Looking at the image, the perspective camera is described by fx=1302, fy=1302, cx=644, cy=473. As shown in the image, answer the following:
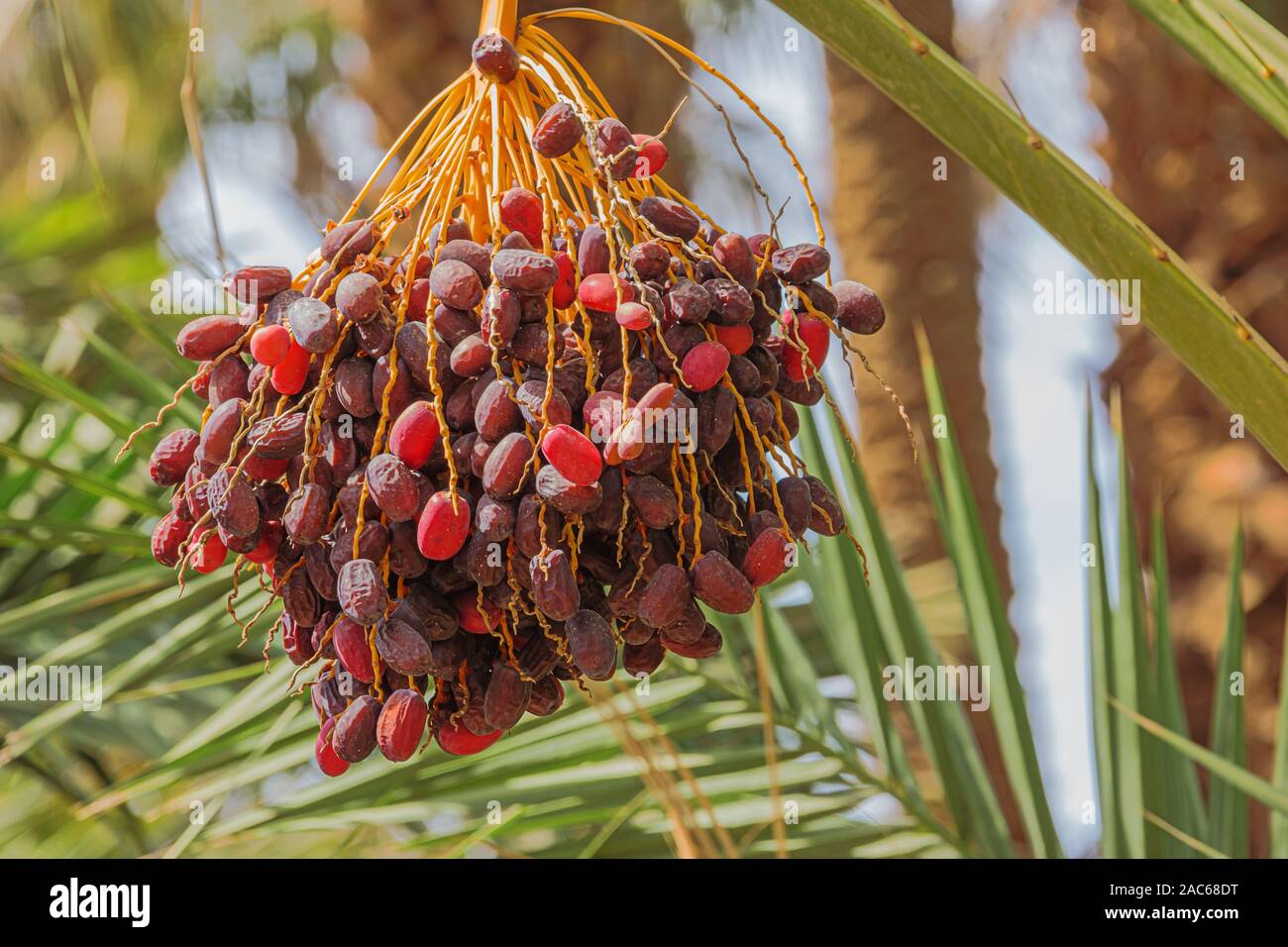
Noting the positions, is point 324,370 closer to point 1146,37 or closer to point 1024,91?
point 1146,37

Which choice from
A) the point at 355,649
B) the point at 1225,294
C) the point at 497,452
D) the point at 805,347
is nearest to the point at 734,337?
the point at 805,347

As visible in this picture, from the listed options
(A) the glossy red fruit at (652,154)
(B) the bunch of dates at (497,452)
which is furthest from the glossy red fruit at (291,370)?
(A) the glossy red fruit at (652,154)

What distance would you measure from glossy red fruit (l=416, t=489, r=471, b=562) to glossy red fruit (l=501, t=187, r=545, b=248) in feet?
0.47

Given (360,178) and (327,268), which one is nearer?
(327,268)

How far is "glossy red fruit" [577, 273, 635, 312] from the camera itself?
0.62 metres

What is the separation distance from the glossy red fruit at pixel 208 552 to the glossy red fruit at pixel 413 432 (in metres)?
0.13

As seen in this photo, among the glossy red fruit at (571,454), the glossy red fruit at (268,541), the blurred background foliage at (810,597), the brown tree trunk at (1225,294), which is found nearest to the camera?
the glossy red fruit at (571,454)

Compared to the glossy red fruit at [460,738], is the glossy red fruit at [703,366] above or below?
above

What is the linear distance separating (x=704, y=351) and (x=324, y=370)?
0.19m

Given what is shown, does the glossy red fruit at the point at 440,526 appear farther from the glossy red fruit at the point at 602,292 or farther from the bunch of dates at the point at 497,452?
the glossy red fruit at the point at 602,292

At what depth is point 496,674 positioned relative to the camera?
66 cm

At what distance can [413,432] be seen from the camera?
0.62m

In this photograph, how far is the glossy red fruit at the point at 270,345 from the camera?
644mm

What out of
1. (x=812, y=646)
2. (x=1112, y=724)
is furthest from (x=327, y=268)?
(x=812, y=646)
